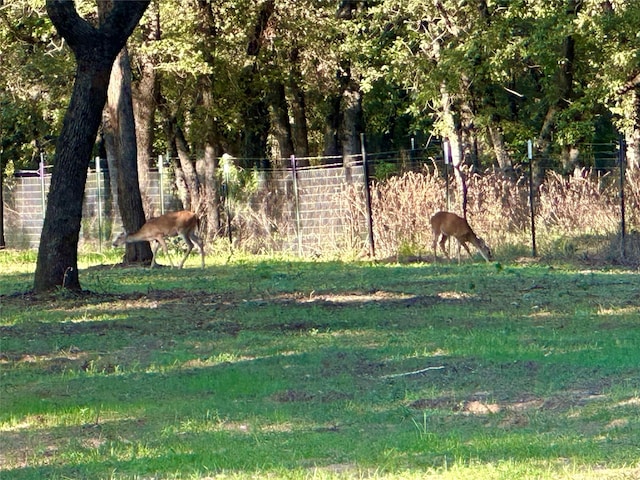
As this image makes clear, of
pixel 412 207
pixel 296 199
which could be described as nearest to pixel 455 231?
pixel 412 207

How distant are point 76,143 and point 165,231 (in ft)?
30.8

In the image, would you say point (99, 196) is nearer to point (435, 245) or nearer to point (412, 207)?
point (412, 207)

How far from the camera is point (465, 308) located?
1644 cm

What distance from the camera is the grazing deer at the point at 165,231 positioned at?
27.1 m

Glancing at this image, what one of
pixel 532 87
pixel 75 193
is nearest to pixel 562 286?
pixel 75 193

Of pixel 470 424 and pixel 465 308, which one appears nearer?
pixel 470 424

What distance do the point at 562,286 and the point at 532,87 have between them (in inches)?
1180

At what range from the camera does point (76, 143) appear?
18.2m

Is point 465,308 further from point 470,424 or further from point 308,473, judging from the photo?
point 308,473

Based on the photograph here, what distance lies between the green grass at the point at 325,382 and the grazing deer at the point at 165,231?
787 cm

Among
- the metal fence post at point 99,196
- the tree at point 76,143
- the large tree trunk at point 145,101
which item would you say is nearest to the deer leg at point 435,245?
the large tree trunk at point 145,101

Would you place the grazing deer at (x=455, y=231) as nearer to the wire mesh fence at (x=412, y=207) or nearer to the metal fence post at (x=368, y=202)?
the wire mesh fence at (x=412, y=207)

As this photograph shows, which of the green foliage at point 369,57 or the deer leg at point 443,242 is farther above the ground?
the green foliage at point 369,57

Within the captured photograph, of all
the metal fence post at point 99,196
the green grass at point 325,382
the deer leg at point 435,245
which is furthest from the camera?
the metal fence post at point 99,196
